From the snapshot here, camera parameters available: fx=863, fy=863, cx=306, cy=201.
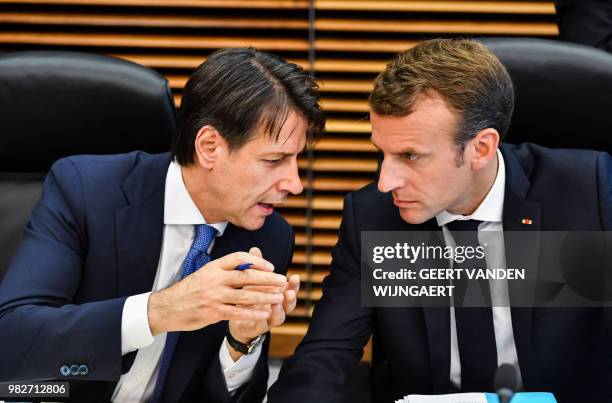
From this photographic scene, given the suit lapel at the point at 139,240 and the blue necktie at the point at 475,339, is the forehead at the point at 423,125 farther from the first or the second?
the suit lapel at the point at 139,240

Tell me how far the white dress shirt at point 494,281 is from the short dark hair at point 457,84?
21 cm

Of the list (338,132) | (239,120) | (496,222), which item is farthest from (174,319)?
(338,132)

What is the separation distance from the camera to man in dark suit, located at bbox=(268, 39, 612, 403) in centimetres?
219

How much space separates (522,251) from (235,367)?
0.83 m

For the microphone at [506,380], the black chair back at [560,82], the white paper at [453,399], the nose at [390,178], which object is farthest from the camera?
the black chair back at [560,82]

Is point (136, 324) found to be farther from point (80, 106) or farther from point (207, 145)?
point (80, 106)

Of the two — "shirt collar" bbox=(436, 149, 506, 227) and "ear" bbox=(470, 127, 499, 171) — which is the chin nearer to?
"shirt collar" bbox=(436, 149, 506, 227)

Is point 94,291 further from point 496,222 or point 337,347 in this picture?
point 496,222

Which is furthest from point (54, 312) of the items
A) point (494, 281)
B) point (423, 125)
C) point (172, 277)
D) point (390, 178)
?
point (494, 281)

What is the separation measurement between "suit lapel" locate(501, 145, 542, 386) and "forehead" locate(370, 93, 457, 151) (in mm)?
295

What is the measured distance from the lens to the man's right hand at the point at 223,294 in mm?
2004

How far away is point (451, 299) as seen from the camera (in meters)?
2.32

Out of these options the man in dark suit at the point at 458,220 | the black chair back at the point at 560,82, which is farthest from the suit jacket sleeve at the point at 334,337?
the black chair back at the point at 560,82

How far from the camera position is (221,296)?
79.2 inches
